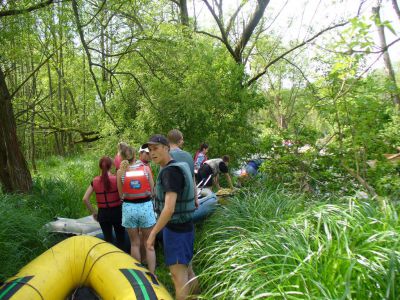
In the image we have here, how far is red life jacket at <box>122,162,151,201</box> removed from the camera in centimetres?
445

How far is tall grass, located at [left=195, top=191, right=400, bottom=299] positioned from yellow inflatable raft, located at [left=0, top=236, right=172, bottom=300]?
0.63 m

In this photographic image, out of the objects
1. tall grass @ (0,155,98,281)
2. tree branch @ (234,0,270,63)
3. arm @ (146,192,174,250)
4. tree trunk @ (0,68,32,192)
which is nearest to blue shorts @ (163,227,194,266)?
arm @ (146,192,174,250)

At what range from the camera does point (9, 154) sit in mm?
6574

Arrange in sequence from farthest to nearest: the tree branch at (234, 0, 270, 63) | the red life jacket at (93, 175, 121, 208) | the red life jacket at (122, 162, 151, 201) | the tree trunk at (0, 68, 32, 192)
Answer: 1. the tree branch at (234, 0, 270, 63)
2. the tree trunk at (0, 68, 32, 192)
3. the red life jacket at (93, 175, 121, 208)
4. the red life jacket at (122, 162, 151, 201)

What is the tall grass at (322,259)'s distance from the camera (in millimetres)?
2213

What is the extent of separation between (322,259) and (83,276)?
254 cm

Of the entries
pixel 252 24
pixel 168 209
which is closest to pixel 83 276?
pixel 168 209

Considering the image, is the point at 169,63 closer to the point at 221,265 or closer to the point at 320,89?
the point at 320,89

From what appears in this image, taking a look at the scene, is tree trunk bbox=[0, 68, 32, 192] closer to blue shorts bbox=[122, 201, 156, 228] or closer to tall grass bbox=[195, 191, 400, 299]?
blue shorts bbox=[122, 201, 156, 228]

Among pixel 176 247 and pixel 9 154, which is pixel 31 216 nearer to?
pixel 9 154

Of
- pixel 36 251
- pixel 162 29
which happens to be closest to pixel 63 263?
pixel 36 251

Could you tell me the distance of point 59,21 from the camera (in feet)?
20.9

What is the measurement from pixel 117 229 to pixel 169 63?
5.25 m

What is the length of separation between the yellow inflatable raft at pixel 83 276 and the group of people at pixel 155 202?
31 centimetres
